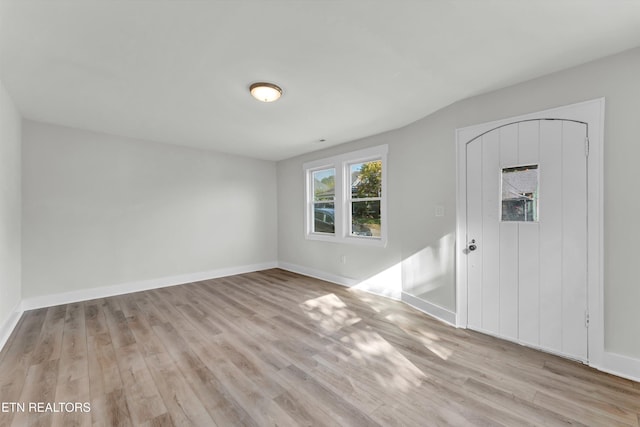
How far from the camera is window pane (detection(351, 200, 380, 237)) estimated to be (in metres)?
4.28

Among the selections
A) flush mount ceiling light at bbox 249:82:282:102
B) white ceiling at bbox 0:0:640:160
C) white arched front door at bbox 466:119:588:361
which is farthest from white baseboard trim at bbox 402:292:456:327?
flush mount ceiling light at bbox 249:82:282:102

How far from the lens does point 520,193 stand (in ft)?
8.26

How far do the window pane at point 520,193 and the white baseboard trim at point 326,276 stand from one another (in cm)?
191

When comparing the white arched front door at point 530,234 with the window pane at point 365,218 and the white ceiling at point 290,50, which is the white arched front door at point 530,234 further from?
the window pane at point 365,218

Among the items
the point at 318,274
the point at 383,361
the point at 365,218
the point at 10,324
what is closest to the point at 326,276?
the point at 318,274

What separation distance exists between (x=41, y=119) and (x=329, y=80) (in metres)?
3.94

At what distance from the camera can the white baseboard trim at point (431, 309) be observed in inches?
117

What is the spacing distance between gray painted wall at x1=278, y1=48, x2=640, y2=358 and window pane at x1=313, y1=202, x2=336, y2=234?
1.03ft

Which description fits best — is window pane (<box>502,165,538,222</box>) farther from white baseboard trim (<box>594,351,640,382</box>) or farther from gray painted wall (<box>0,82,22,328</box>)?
gray painted wall (<box>0,82,22,328</box>)

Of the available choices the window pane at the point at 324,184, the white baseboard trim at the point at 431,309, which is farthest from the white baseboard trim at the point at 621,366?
the window pane at the point at 324,184

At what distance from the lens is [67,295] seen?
3758 millimetres

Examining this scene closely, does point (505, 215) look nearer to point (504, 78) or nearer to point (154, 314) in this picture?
point (504, 78)

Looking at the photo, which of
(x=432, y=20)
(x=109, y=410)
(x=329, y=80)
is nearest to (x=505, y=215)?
(x=432, y=20)

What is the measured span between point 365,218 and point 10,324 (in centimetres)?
459
